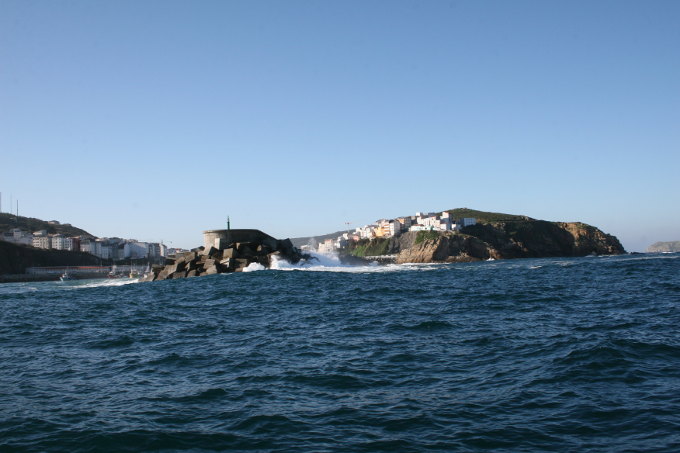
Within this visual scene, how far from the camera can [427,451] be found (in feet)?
23.7

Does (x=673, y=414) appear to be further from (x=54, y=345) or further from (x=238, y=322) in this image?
(x=54, y=345)

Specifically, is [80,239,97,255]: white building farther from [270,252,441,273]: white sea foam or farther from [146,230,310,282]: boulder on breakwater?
[270,252,441,273]: white sea foam

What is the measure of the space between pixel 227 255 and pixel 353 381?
1842 inches

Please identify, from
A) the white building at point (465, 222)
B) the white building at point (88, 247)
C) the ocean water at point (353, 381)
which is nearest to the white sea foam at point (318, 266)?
the ocean water at point (353, 381)

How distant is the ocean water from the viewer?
25.9 feet

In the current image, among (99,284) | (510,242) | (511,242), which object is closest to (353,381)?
(99,284)

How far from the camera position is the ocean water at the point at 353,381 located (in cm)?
790

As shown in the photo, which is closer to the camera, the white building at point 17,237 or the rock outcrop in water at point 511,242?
the rock outcrop in water at point 511,242

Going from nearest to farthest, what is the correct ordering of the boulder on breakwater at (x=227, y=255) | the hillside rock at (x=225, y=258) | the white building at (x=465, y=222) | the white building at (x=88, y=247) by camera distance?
the hillside rock at (x=225, y=258) < the boulder on breakwater at (x=227, y=255) < the white building at (x=465, y=222) < the white building at (x=88, y=247)

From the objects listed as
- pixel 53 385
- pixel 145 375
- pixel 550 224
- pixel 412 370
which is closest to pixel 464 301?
pixel 412 370

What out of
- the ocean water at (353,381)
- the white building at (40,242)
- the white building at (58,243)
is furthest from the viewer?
the white building at (40,242)

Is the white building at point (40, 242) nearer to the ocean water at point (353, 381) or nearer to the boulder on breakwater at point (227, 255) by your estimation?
the boulder on breakwater at point (227, 255)

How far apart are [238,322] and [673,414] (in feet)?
48.0

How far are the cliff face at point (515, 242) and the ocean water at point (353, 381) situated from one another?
4955 inches
